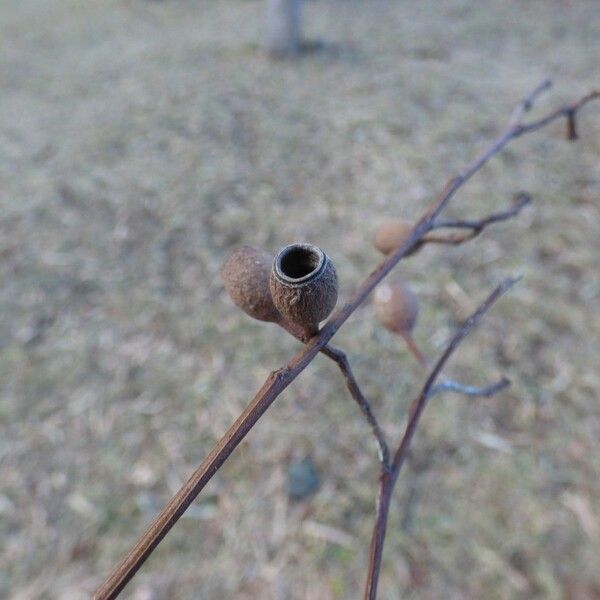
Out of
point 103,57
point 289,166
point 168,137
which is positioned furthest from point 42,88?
point 289,166

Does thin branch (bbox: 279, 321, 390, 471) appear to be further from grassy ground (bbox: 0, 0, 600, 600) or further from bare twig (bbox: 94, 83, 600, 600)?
grassy ground (bbox: 0, 0, 600, 600)

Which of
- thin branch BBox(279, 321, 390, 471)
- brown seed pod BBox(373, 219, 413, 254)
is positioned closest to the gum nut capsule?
brown seed pod BBox(373, 219, 413, 254)

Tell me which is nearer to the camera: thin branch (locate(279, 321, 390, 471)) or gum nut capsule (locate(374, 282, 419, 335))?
thin branch (locate(279, 321, 390, 471))

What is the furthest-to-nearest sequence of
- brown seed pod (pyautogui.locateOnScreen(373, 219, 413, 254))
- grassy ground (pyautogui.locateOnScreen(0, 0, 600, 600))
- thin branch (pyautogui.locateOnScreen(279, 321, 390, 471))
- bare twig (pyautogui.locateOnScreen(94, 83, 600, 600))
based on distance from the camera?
grassy ground (pyautogui.locateOnScreen(0, 0, 600, 600)) < brown seed pod (pyautogui.locateOnScreen(373, 219, 413, 254)) < thin branch (pyautogui.locateOnScreen(279, 321, 390, 471)) < bare twig (pyautogui.locateOnScreen(94, 83, 600, 600))

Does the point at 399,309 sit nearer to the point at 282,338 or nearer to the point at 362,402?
the point at 362,402

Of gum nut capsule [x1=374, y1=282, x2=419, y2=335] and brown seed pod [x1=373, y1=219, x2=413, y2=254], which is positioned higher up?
brown seed pod [x1=373, y1=219, x2=413, y2=254]

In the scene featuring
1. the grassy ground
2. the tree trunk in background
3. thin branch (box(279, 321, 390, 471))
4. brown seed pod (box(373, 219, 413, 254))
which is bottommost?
the grassy ground

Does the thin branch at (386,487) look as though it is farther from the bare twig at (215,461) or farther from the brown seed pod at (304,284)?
the brown seed pod at (304,284)
